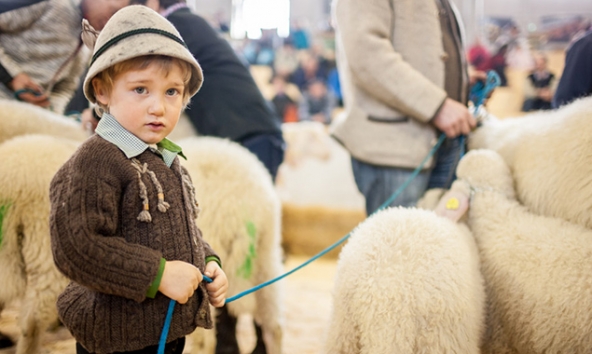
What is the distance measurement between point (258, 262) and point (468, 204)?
75 centimetres

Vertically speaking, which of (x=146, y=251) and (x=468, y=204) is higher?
(x=146, y=251)

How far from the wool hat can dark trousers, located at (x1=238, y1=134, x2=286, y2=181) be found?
3.12 ft

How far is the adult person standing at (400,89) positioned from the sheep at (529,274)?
28 centimetres

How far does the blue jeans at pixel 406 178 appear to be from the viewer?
1733 millimetres

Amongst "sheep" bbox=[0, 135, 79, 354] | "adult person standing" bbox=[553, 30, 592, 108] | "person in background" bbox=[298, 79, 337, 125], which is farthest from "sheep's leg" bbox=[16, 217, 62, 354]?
"person in background" bbox=[298, 79, 337, 125]

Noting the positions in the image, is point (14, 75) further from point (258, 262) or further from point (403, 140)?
point (403, 140)

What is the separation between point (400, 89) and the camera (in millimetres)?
1657

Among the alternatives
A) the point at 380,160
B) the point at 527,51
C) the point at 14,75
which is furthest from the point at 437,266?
the point at 527,51

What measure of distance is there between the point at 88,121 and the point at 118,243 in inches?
35.3

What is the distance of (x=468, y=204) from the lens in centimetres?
154

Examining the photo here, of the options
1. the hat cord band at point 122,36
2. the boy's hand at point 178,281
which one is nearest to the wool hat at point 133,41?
the hat cord band at point 122,36

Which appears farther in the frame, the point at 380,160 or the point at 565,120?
the point at 380,160

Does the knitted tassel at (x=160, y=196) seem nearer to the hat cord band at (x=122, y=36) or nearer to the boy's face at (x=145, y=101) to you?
the boy's face at (x=145, y=101)

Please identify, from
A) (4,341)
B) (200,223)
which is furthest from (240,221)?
(4,341)
